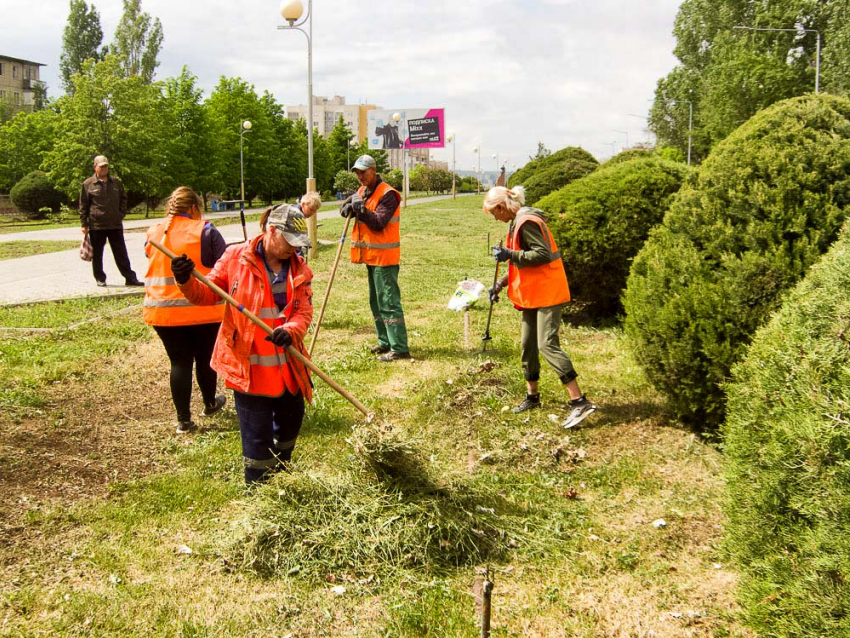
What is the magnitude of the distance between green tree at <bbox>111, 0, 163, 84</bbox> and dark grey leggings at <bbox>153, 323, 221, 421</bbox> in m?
56.3

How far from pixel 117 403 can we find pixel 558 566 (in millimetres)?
4185

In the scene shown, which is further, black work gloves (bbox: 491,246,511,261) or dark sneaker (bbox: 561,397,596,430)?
black work gloves (bbox: 491,246,511,261)

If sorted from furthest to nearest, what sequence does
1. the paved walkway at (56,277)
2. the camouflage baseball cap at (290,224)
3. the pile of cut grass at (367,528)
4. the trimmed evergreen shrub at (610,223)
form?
1. the paved walkway at (56,277)
2. the trimmed evergreen shrub at (610,223)
3. the camouflage baseball cap at (290,224)
4. the pile of cut grass at (367,528)

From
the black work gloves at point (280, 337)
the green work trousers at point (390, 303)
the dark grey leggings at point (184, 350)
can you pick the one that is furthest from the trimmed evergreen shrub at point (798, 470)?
the green work trousers at point (390, 303)

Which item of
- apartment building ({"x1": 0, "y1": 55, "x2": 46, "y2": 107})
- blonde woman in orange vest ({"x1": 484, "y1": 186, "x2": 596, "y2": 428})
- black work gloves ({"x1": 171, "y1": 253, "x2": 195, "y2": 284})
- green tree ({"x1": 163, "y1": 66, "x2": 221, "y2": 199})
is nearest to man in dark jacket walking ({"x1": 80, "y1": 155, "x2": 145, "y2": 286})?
blonde woman in orange vest ({"x1": 484, "y1": 186, "x2": 596, "y2": 428})

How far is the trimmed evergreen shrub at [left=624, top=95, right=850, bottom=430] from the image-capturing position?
14.6ft

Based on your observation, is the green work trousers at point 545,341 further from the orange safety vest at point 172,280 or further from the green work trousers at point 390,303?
the orange safety vest at point 172,280

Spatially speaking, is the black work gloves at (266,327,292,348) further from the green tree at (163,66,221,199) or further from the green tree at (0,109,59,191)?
the green tree at (0,109,59,191)

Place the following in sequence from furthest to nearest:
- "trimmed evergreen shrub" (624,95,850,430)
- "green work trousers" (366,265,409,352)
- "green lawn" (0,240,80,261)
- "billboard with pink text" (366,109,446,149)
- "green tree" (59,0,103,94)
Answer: "green tree" (59,0,103,94) → "billboard with pink text" (366,109,446,149) → "green lawn" (0,240,80,261) → "green work trousers" (366,265,409,352) → "trimmed evergreen shrub" (624,95,850,430)

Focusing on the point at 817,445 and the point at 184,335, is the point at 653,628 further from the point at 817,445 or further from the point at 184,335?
the point at 184,335

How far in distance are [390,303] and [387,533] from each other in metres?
3.89

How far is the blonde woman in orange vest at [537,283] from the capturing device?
538cm

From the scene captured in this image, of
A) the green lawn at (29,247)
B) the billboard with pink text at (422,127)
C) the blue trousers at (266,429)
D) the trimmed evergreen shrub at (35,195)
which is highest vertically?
the billboard with pink text at (422,127)

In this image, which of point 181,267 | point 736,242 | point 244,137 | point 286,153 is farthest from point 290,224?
point 286,153
